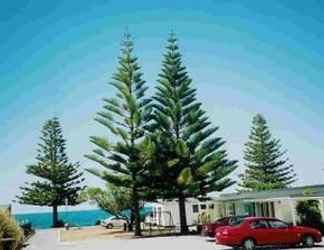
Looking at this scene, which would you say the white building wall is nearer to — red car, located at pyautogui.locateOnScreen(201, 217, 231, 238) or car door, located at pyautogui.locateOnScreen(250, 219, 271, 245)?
red car, located at pyautogui.locateOnScreen(201, 217, 231, 238)

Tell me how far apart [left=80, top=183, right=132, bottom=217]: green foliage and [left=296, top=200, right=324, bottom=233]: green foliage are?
723 inches

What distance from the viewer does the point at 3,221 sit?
43.4 ft

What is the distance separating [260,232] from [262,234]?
0.39 feet

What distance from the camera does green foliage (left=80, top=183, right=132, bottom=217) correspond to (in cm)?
4591

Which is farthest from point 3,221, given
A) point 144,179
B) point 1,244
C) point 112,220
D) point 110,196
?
point 112,220

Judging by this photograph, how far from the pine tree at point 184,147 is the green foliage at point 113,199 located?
664 centimetres

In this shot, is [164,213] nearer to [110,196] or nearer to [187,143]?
[110,196]

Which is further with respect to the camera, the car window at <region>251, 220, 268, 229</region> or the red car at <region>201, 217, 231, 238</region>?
the red car at <region>201, 217, 231, 238</region>

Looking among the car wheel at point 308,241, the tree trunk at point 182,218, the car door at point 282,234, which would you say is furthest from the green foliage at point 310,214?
the tree trunk at point 182,218

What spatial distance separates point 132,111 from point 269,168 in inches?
1081

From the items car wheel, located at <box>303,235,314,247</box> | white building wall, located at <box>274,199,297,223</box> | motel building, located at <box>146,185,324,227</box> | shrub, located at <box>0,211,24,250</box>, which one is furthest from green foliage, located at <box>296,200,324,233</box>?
shrub, located at <box>0,211,24,250</box>

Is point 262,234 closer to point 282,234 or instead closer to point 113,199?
point 282,234

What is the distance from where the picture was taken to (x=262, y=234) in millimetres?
21812

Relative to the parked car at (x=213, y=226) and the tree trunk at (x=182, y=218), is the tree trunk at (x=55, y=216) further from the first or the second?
the parked car at (x=213, y=226)
